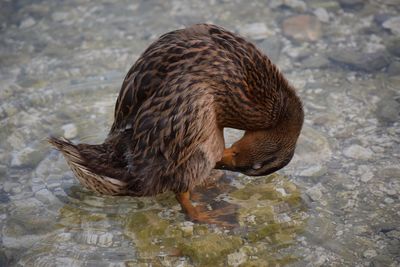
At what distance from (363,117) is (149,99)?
2.62 metres

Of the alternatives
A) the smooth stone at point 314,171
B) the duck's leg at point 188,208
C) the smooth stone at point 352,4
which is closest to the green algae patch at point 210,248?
the duck's leg at point 188,208

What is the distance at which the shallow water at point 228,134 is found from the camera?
470 cm

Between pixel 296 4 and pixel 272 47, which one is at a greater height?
pixel 296 4

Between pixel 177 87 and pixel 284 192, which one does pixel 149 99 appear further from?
pixel 284 192

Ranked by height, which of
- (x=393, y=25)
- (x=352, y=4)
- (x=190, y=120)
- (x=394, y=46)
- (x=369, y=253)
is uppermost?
(x=190, y=120)

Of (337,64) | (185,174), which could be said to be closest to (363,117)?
(337,64)

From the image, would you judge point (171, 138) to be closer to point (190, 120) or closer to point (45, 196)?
point (190, 120)

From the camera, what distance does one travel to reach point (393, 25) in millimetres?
7500

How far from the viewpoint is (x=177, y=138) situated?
4.51 metres

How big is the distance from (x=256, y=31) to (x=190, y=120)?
3.43 m

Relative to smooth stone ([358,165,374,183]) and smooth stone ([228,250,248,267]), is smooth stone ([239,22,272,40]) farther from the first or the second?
smooth stone ([228,250,248,267])

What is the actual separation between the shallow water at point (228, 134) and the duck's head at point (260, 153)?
392mm

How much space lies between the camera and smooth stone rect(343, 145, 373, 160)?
221 inches

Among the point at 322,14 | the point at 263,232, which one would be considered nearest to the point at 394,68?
the point at 322,14
